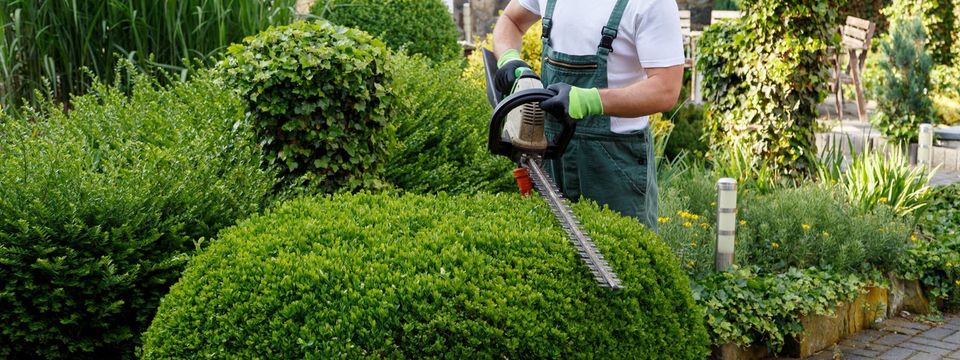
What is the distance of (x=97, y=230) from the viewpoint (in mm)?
3115

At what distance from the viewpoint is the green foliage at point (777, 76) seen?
625 centimetres

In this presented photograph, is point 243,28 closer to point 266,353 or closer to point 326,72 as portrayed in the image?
point 326,72

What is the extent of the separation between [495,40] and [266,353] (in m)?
1.51

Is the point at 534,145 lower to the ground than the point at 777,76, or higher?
higher

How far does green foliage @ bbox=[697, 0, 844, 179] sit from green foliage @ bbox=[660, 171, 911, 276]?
0.94m

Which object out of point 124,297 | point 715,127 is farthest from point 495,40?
point 715,127

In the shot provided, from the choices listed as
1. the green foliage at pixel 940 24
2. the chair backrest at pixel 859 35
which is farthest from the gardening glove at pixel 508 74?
the chair backrest at pixel 859 35

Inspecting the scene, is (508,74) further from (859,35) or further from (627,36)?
(859,35)

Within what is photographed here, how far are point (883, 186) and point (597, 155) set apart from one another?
3.14m

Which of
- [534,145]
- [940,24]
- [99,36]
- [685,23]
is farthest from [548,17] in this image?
[685,23]

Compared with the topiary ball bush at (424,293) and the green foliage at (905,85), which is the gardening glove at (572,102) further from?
the green foliage at (905,85)

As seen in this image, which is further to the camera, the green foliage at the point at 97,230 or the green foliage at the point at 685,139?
the green foliage at the point at 685,139

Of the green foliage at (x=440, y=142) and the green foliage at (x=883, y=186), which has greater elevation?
the green foliage at (x=440, y=142)

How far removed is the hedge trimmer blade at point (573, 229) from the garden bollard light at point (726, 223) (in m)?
1.78
